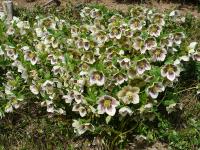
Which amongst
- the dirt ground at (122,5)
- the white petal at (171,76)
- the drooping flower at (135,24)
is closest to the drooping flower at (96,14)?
the drooping flower at (135,24)

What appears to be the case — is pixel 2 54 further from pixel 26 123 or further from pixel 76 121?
pixel 76 121

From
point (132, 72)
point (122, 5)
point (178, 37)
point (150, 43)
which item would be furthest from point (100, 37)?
point (122, 5)

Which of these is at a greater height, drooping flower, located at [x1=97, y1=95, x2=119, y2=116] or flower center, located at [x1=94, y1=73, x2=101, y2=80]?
flower center, located at [x1=94, y1=73, x2=101, y2=80]

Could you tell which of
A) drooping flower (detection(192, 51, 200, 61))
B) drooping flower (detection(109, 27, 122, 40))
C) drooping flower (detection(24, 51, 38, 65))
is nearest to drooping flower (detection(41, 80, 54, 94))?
drooping flower (detection(24, 51, 38, 65))

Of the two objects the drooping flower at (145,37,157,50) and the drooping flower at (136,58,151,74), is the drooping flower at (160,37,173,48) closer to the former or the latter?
the drooping flower at (145,37,157,50)

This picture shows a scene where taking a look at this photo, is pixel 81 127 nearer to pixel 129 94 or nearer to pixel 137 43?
pixel 129 94
